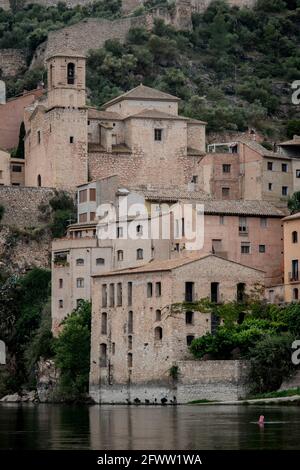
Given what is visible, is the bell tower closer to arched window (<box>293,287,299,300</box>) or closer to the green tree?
the green tree

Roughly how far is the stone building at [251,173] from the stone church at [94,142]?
2371mm

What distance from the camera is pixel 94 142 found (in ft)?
383

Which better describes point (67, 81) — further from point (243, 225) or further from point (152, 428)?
point (152, 428)

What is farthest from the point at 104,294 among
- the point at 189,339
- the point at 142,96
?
the point at 142,96

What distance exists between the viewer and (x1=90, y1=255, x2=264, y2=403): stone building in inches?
3568

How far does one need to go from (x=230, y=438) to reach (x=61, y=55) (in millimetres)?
51086

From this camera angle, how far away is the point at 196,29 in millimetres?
147375

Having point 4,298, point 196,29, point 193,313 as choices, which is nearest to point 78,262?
point 4,298

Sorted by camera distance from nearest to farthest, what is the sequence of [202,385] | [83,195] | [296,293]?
[202,385]
[296,293]
[83,195]

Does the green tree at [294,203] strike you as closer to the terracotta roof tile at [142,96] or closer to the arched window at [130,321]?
the arched window at [130,321]

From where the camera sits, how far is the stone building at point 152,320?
297 feet

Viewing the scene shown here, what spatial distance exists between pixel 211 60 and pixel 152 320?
5493 centimetres

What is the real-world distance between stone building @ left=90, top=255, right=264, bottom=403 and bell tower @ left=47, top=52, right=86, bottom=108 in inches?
864

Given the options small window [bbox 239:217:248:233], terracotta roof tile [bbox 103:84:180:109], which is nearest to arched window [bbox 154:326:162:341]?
small window [bbox 239:217:248:233]
